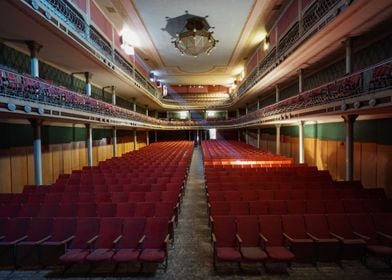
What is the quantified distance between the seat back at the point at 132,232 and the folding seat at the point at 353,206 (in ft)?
13.7

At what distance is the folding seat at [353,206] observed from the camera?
18.7 ft

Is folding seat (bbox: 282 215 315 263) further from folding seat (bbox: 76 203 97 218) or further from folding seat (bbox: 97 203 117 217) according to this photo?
folding seat (bbox: 76 203 97 218)

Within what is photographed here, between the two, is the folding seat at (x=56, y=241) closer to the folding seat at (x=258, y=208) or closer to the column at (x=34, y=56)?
the folding seat at (x=258, y=208)

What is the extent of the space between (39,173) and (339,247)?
8397 mm

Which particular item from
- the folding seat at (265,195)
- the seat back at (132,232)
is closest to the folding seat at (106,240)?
the seat back at (132,232)

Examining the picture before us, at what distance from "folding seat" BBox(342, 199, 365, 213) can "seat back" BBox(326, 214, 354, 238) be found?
0.76 metres

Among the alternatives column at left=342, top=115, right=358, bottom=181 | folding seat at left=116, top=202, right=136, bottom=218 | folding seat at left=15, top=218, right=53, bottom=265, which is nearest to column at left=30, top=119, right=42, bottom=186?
folding seat at left=15, top=218, right=53, bottom=265

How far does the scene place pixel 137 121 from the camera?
17938 mm

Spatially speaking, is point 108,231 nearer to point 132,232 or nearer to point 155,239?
point 132,232

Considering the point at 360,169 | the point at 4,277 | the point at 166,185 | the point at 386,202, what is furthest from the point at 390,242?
the point at 4,277

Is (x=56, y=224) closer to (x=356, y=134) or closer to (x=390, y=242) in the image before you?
(x=390, y=242)

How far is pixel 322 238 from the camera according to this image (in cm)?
479

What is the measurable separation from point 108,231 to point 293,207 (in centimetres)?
371

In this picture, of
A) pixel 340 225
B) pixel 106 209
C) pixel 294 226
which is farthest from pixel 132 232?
pixel 340 225
